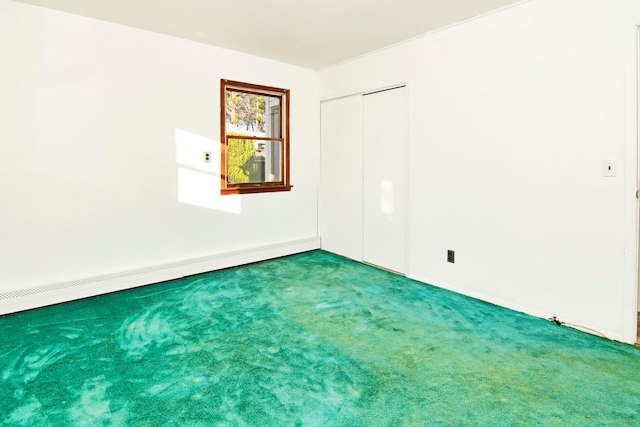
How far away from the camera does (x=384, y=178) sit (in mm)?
4379

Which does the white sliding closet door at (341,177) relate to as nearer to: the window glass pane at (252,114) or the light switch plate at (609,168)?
the window glass pane at (252,114)

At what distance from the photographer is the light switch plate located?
2.62m

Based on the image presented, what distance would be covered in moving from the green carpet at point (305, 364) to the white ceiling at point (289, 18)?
2.56 metres

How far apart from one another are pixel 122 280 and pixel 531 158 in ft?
12.8

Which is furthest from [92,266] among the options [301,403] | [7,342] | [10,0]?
[301,403]

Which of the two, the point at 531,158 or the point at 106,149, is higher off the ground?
the point at 106,149

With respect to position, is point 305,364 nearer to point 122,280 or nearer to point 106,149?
point 122,280

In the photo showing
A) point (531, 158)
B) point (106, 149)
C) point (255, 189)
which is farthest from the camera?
point (255, 189)

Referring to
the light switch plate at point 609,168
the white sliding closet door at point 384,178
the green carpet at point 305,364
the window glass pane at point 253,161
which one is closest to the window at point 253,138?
the window glass pane at point 253,161

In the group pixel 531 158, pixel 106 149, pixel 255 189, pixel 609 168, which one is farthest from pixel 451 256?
pixel 106 149

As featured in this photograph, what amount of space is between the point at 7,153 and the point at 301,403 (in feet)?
10.4

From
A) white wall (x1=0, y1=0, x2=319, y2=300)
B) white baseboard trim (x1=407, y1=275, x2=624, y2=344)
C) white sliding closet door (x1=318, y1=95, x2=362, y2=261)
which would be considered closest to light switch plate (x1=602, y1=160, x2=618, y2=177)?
white baseboard trim (x1=407, y1=275, x2=624, y2=344)

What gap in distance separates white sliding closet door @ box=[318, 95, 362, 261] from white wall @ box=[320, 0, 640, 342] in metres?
0.90

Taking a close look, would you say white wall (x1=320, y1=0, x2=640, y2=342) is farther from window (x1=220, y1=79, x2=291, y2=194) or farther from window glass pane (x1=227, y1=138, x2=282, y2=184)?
window glass pane (x1=227, y1=138, x2=282, y2=184)
